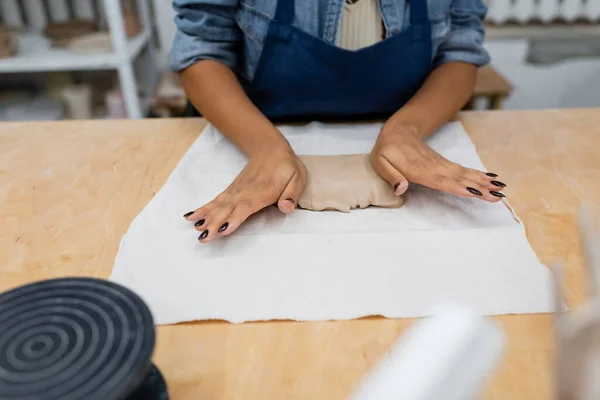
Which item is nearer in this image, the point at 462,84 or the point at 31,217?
the point at 31,217

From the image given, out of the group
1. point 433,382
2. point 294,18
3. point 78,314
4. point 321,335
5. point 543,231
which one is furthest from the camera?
point 294,18

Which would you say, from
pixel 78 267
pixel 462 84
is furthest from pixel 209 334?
pixel 462 84

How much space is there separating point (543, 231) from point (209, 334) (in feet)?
1.38

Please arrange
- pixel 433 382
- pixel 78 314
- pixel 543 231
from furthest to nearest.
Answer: pixel 543 231 → pixel 78 314 → pixel 433 382

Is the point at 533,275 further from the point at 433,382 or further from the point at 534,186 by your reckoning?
the point at 433,382

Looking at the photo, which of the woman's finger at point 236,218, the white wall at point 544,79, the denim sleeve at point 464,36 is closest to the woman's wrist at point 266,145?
the woman's finger at point 236,218

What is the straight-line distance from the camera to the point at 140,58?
81.8 inches

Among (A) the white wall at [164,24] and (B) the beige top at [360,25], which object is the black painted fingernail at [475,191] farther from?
(A) the white wall at [164,24]

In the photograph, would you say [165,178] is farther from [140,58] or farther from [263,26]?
[140,58]

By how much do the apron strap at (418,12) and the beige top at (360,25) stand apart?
2.3 inches

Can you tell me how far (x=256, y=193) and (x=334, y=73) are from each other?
33 centimetres

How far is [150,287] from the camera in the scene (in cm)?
55

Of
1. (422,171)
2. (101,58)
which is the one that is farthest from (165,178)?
(101,58)

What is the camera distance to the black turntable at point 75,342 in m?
0.31
